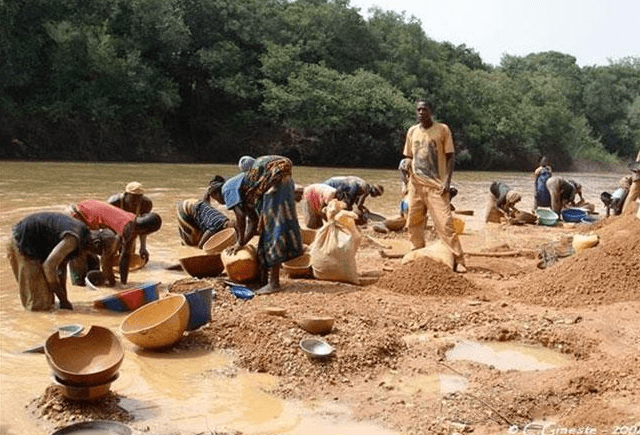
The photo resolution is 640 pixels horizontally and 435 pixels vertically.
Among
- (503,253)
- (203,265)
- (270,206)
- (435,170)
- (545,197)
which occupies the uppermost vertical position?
(435,170)

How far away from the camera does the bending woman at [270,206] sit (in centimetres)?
632

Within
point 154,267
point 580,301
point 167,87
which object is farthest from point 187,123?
point 580,301

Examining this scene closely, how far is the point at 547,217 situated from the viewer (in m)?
12.7

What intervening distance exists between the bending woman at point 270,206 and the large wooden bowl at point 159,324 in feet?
4.71

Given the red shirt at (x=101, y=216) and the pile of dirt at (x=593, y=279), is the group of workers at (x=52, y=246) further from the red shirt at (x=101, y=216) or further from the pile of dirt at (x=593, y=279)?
the pile of dirt at (x=593, y=279)

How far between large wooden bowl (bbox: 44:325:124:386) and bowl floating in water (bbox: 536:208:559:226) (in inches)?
400

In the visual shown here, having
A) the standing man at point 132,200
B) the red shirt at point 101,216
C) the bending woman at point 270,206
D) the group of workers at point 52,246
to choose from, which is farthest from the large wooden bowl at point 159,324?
the standing man at point 132,200

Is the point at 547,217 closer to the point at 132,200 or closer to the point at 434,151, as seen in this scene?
the point at 434,151

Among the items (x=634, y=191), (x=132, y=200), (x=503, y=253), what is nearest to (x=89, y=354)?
(x=132, y=200)

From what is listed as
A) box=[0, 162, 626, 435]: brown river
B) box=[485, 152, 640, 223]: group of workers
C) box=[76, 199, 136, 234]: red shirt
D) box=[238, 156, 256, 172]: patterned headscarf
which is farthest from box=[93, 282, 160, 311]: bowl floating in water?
box=[485, 152, 640, 223]: group of workers

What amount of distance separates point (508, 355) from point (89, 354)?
112 inches

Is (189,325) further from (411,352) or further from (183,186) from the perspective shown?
(183,186)

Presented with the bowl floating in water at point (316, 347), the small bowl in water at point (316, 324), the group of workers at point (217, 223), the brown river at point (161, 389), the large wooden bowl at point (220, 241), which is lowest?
the brown river at point (161, 389)

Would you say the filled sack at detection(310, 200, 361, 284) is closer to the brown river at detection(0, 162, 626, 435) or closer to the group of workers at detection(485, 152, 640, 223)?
the brown river at detection(0, 162, 626, 435)
